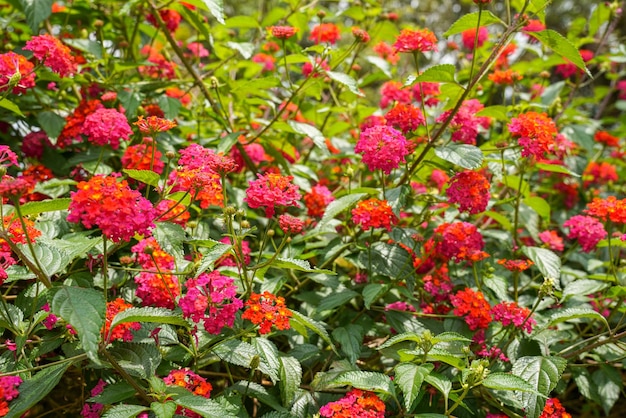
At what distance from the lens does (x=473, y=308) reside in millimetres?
2168

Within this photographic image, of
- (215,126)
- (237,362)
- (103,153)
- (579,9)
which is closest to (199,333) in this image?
(237,362)

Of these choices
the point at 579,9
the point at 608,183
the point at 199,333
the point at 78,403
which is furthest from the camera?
the point at 579,9

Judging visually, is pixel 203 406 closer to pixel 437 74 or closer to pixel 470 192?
pixel 470 192

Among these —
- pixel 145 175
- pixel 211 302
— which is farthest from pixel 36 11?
pixel 211 302

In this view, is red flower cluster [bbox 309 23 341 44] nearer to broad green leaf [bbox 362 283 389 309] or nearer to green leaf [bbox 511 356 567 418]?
broad green leaf [bbox 362 283 389 309]

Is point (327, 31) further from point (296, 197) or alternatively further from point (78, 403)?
Result: point (78, 403)

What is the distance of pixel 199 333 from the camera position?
1909 mm

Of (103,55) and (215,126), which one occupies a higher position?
(103,55)

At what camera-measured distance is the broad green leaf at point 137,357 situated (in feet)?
5.62

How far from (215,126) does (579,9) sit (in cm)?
1009

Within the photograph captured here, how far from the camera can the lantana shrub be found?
5.62ft

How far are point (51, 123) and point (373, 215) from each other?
140 cm

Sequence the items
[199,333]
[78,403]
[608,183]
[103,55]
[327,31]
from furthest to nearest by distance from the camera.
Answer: [608,183] → [327,31] → [103,55] → [78,403] → [199,333]

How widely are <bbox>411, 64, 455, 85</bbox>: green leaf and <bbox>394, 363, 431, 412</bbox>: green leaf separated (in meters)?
0.95
